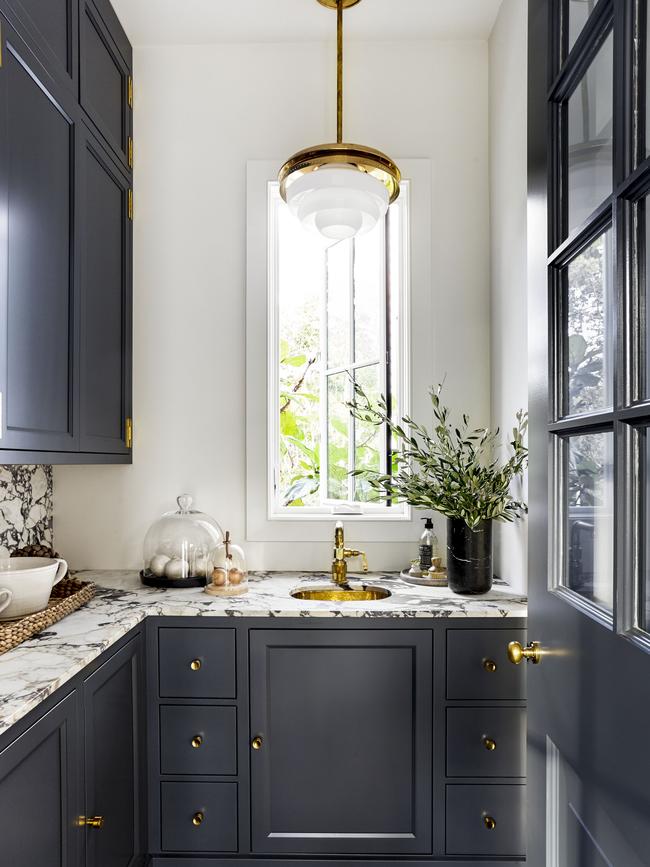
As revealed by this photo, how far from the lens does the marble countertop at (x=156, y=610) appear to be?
125cm

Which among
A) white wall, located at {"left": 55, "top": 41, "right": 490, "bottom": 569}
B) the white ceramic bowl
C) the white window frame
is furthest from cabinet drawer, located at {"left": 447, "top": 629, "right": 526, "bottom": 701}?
the white ceramic bowl

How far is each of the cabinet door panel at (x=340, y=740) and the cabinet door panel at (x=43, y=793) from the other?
22.7 inches

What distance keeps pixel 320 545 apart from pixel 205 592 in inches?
19.6

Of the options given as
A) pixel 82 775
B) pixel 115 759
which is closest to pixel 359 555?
pixel 115 759

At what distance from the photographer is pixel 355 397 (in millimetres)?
2396

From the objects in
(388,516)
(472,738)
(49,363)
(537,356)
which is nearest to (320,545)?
(388,516)

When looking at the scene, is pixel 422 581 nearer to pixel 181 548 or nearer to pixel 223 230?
pixel 181 548

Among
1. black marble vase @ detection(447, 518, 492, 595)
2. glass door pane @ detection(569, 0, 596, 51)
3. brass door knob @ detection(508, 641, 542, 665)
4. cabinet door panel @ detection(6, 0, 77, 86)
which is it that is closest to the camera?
glass door pane @ detection(569, 0, 596, 51)

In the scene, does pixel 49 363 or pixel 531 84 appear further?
pixel 49 363

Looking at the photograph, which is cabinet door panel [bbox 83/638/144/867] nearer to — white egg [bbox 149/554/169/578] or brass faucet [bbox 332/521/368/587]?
white egg [bbox 149/554/169/578]

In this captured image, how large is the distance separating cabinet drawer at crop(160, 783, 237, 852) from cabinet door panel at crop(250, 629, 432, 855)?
2.8 inches

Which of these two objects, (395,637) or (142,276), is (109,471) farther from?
(395,637)

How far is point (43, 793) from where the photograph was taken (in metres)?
1.18

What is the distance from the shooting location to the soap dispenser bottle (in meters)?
2.14
